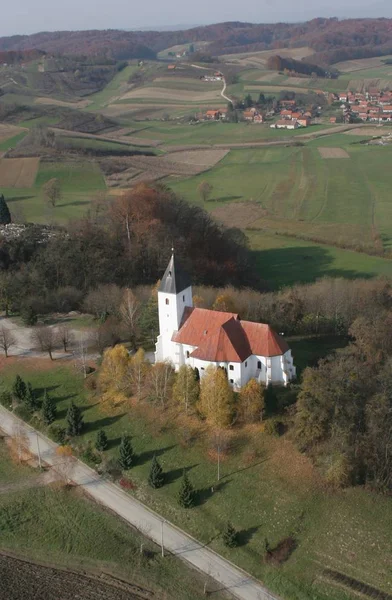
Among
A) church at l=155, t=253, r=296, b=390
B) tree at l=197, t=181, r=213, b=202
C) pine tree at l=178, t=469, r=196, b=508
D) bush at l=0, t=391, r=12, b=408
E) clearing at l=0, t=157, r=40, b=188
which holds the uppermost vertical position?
clearing at l=0, t=157, r=40, b=188

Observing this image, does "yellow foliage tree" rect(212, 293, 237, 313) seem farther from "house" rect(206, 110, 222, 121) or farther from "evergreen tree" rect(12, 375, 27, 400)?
"house" rect(206, 110, 222, 121)

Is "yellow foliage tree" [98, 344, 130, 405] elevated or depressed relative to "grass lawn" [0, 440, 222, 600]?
elevated

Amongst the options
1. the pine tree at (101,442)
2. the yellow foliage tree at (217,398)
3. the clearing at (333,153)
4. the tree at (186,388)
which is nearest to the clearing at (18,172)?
the clearing at (333,153)

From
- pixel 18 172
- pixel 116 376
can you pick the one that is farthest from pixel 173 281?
pixel 18 172

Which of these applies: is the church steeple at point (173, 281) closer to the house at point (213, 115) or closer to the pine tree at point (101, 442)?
the pine tree at point (101, 442)

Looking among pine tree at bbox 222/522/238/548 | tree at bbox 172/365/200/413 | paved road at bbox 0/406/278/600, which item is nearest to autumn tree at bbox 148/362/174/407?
tree at bbox 172/365/200/413

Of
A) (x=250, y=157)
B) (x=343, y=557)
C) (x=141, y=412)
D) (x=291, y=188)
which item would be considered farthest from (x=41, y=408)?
(x=250, y=157)

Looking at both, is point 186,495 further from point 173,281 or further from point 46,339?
point 46,339
